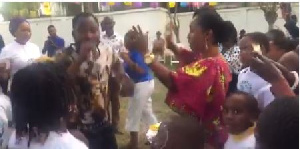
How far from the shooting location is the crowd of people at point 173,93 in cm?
123

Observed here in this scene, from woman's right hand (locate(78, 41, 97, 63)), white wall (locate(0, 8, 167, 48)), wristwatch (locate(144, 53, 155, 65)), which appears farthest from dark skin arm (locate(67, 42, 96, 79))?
white wall (locate(0, 8, 167, 48))

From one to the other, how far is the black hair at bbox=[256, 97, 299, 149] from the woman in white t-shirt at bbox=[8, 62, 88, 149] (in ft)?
1.68

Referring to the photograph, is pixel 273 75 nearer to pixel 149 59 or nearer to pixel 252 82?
pixel 149 59

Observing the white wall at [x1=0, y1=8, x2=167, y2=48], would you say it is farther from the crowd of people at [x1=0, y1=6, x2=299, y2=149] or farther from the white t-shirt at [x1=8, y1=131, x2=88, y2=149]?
the white t-shirt at [x1=8, y1=131, x2=88, y2=149]

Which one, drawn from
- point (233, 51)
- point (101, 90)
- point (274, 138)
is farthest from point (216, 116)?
point (233, 51)

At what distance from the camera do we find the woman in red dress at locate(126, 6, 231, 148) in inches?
59.3

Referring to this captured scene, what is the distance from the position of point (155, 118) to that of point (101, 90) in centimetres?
131

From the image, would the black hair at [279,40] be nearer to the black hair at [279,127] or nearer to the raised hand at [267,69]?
the raised hand at [267,69]

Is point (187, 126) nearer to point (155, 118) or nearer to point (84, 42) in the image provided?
point (84, 42)

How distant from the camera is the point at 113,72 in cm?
201

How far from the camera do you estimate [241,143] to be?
1.50 meters

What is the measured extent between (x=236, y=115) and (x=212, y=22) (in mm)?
302

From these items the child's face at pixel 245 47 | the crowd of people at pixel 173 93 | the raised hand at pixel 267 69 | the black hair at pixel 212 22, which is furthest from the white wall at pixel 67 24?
the raised hand at pixel 267 69

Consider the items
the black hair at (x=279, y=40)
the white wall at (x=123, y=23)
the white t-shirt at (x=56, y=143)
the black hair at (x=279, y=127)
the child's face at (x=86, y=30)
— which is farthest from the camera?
the white wall at (x=123, y=23)
